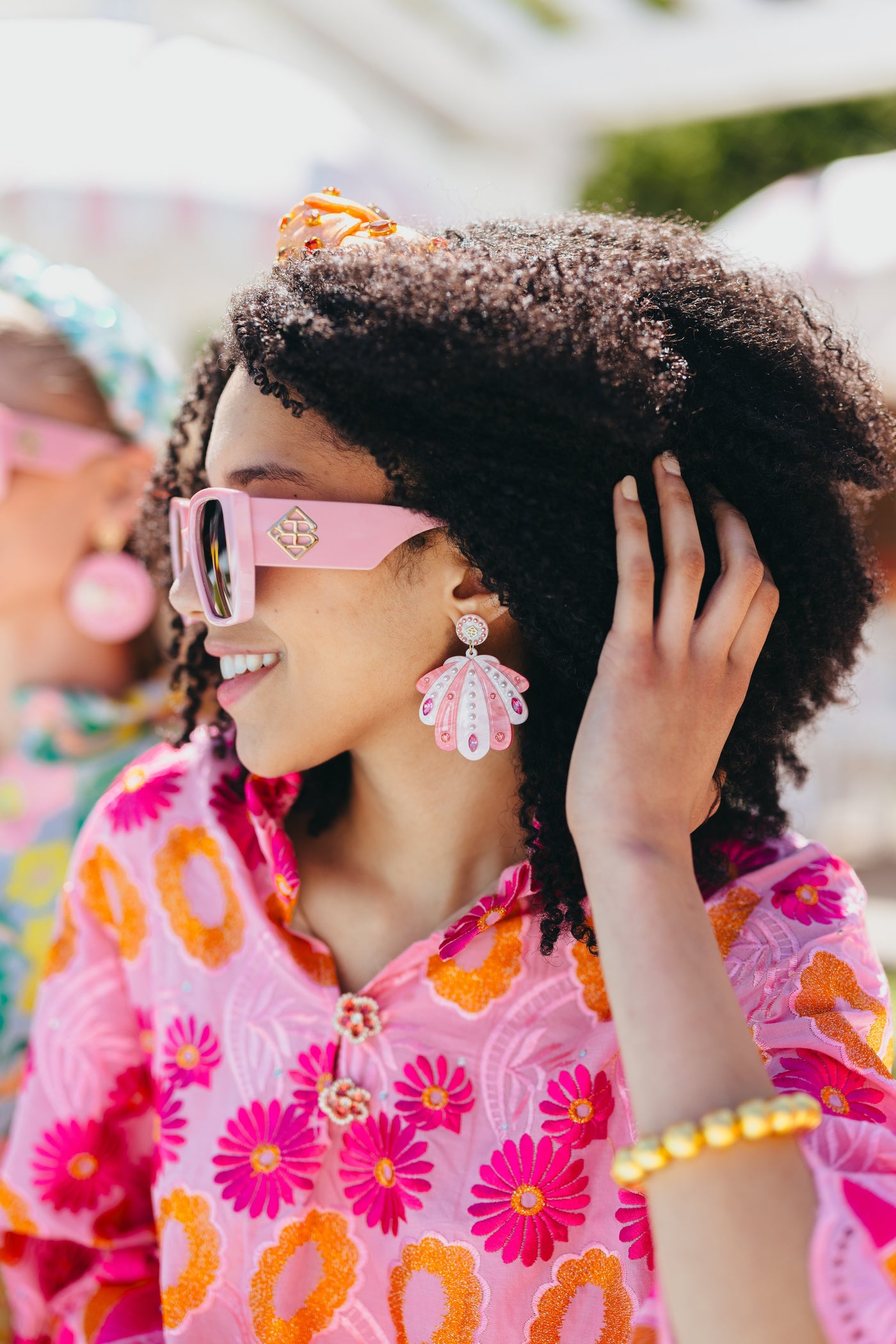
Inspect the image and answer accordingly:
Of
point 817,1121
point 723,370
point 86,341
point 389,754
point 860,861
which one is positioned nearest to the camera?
point 817,1121

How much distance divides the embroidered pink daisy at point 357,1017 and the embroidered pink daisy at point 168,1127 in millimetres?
312

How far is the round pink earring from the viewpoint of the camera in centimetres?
269

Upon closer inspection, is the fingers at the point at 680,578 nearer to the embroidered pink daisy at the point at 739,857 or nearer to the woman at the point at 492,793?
the woman at the point at 492,793

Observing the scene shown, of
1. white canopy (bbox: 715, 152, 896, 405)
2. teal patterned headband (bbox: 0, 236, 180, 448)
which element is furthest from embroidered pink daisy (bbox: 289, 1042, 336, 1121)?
white canopy (bbox: 715, 152, 896, 405)

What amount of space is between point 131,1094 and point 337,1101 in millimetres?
502

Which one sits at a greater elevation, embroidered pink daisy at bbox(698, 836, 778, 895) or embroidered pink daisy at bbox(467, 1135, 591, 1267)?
embroidered pink daisy at bbox(698, 836, 778, 895)

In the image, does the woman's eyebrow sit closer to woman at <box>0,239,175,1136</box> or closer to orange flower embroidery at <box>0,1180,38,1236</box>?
woman at <box>0,239,175,1136</box>

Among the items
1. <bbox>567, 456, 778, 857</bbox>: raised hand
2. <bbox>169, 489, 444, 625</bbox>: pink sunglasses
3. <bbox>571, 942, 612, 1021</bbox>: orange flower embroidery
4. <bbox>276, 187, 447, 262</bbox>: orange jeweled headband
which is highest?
<bbox>276, 187, 447, 262</bbox>: orange jeweled headband

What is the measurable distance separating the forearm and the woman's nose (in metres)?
0.72

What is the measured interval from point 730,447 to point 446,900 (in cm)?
83

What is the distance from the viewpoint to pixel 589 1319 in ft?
4.98

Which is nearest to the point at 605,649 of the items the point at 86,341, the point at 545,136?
the point at 86,341

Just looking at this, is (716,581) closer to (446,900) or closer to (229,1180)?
(446,900)

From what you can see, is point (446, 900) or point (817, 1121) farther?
point (446, 900)
